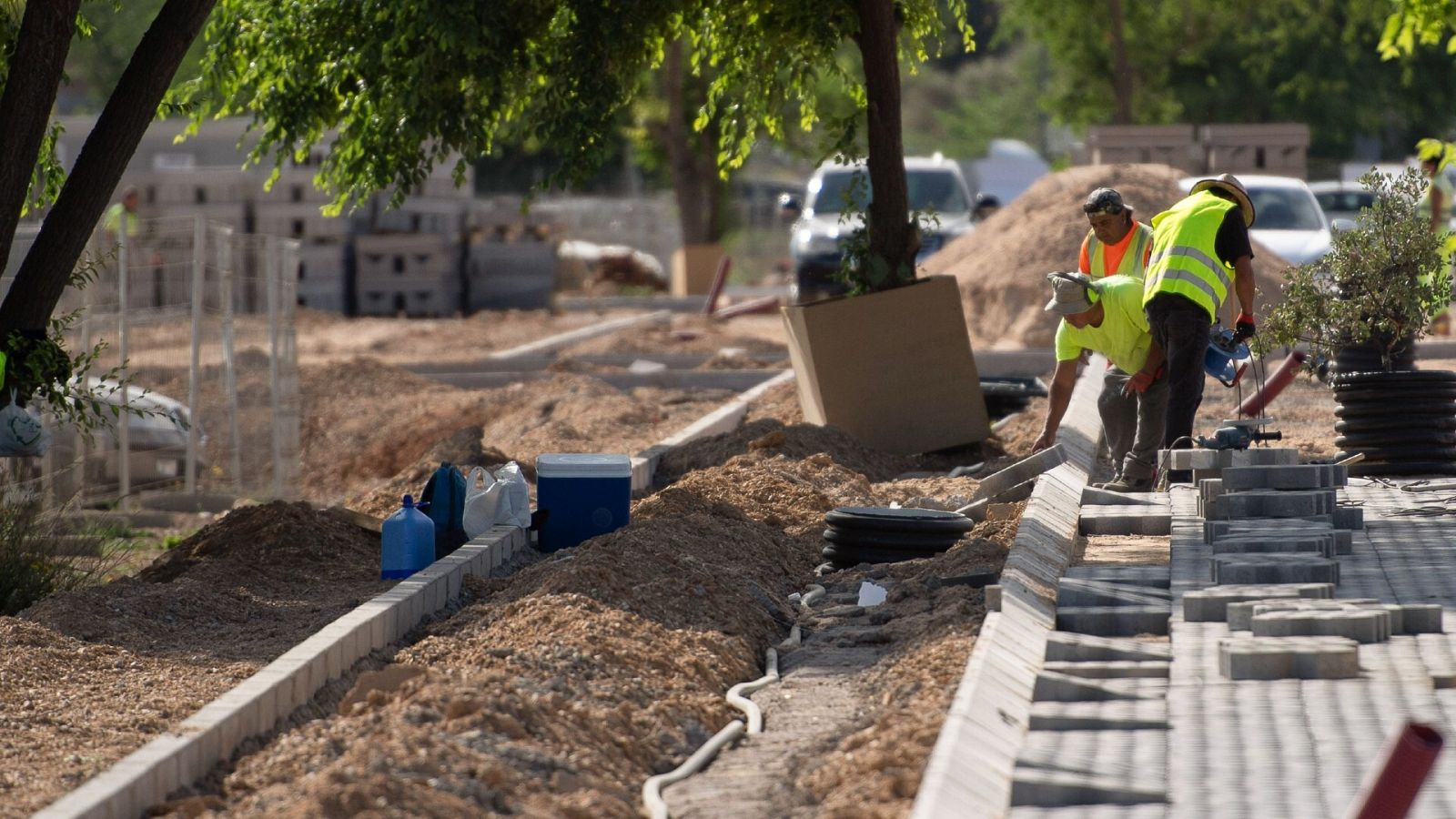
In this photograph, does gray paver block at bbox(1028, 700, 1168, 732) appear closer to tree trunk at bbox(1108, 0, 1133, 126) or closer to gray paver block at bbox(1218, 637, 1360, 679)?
gray paver block at bbox(1218, 637, 1360, 679)

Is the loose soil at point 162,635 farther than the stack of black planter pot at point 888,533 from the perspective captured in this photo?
No

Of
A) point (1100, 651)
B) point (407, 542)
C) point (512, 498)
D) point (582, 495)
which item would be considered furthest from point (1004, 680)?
point (512, 498)

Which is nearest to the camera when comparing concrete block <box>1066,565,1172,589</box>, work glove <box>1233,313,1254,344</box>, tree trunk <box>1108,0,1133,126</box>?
concrete block <box>1066,565,1172,589</box>

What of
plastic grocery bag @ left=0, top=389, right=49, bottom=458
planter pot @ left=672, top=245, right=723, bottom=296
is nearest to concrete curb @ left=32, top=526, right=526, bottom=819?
plastic grocery bag @ left=0, top=389, right=49, bottom=458

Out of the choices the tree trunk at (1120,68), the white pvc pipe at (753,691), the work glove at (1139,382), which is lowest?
the white pvc pipe at (753,691)

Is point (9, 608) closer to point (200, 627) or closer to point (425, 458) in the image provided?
point (200, 627)

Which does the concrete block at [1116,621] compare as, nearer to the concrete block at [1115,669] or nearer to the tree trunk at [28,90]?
the concrete block at [1115,669]

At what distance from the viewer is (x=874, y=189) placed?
43.9 feet

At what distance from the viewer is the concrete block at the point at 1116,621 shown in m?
6.54

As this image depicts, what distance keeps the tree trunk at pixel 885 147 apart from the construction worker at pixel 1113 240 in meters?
2.47

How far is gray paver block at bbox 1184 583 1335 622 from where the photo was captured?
21.3 feet

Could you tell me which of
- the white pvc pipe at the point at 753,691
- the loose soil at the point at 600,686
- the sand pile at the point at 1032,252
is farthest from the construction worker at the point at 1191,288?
the sand pile at the point at 1032,252

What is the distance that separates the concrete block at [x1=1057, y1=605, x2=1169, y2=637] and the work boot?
11.6ft

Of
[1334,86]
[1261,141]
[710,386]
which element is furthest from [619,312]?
[1334,86]
